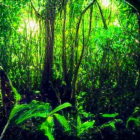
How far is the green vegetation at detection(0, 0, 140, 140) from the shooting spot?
129 inches

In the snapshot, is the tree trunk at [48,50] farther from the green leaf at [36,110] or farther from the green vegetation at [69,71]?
the green leaf at [36,110]

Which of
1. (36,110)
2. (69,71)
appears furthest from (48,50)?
(36,110)

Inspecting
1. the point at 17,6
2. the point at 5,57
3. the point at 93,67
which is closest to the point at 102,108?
the point at 93,67

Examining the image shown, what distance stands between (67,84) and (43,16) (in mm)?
1416

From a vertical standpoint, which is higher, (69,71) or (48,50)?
(48,50)

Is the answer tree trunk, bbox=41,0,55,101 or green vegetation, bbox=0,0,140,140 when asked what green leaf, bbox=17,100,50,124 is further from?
tree trunk, bbox=41,0,55,101

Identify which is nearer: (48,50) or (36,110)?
(36,110)

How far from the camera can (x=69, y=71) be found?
15.7 ft

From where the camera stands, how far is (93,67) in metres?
3.95

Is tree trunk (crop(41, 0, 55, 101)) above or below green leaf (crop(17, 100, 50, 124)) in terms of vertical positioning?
above

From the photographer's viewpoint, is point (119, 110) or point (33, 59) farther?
point (33, 59)

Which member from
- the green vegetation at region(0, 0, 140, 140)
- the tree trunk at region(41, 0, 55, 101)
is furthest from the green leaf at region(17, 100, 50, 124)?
the tree trunk at region(41, 0, 55, 101)

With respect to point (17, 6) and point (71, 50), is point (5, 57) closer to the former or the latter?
point (17, 6)

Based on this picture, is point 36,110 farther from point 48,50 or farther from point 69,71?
point 48,50
